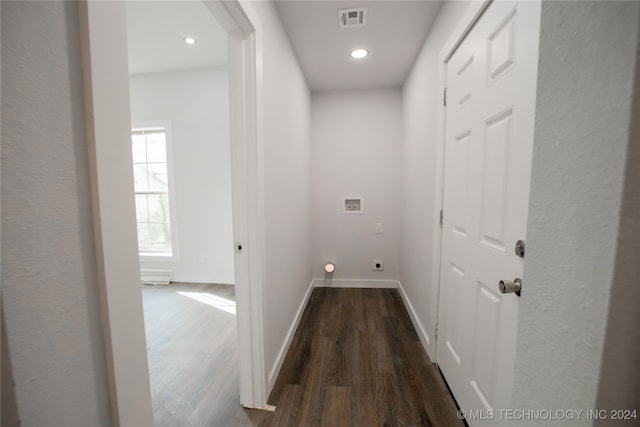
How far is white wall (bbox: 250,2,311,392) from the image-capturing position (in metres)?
1.43

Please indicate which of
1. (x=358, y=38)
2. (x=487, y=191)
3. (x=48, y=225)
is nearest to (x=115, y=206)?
(x=48, y=225)

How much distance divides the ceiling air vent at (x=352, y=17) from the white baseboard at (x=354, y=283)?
2.66 meters

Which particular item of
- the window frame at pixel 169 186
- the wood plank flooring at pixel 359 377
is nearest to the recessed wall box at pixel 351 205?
the wood plank flooring at pixel 359 377

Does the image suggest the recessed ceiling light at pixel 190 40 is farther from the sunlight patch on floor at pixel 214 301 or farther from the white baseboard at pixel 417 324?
the white baseboard at pixel 417 324

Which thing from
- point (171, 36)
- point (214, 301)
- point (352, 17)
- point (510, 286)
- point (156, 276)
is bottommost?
point (214, 301)

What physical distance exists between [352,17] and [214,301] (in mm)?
3017

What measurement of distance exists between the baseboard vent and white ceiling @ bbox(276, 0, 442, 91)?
3.15 metres

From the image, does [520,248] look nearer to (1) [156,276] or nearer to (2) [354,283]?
(2) [354,283]

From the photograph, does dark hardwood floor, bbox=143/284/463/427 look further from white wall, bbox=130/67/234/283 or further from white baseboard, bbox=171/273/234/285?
white wall, bbox=130/67/234/283

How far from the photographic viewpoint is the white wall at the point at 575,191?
0.36 metres

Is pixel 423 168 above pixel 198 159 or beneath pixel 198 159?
beneath

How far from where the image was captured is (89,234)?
1.47 feet

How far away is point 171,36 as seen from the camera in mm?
2307

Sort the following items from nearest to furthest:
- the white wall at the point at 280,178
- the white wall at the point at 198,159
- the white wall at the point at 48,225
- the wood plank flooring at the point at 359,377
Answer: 1. the white wall at the point at 48,225
2. the wood plank flooring at the point at 359,377
3. the white wall at the point at 280,178
4. the white wall at the point at 198,159
